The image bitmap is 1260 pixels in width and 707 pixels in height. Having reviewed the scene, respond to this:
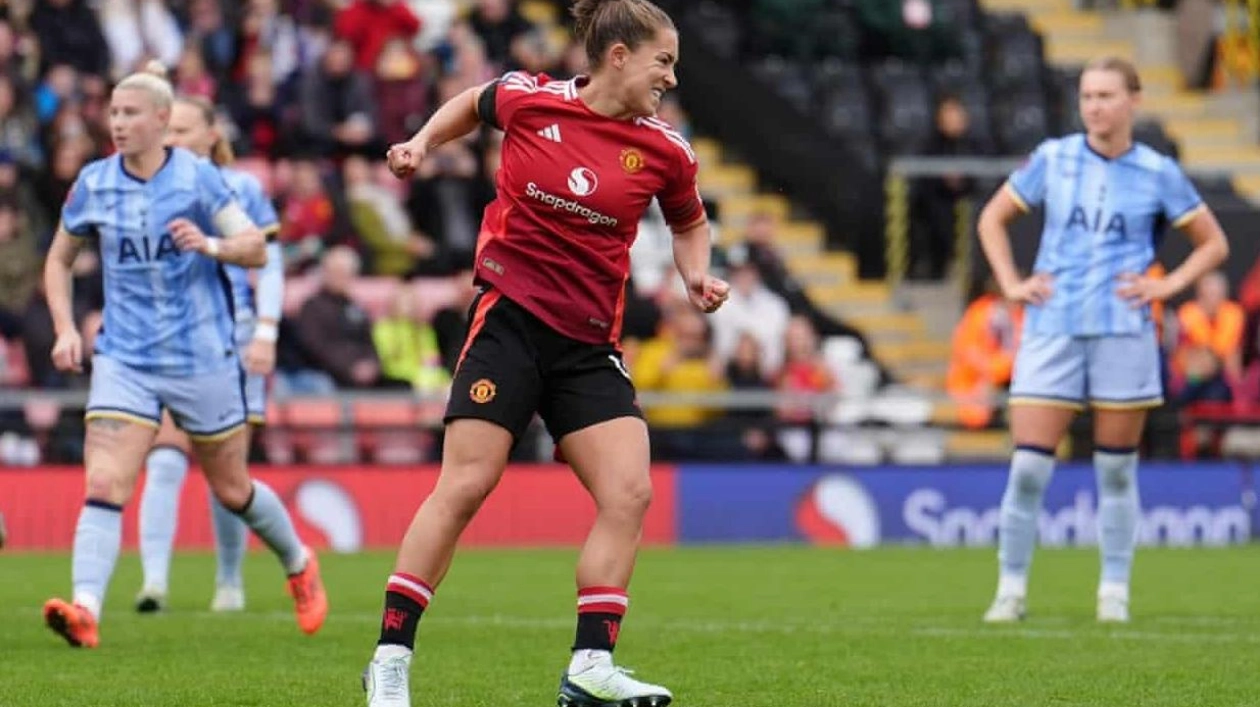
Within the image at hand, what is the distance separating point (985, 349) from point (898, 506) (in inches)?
79.6

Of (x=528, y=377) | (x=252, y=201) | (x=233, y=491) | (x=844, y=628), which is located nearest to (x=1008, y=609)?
(x=844, y=628)

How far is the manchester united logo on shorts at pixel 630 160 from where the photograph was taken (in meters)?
8.01

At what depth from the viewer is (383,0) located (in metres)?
23.0

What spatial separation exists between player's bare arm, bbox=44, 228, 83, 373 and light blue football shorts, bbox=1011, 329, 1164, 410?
4113mm

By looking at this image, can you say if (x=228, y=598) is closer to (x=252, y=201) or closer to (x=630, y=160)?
(x=252, y=201)

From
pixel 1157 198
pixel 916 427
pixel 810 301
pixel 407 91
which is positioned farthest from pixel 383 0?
pixel 1157 198

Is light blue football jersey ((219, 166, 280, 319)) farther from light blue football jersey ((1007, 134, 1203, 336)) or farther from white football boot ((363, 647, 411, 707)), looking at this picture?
white football boot ((363, 647, 411, 707))

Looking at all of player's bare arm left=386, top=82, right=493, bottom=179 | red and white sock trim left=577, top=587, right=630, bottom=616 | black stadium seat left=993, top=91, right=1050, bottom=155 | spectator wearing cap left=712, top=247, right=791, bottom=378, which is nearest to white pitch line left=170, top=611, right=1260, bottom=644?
A: red and white sock trim left=577, top=587, right=630, bottom=616

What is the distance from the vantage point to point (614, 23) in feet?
26.0

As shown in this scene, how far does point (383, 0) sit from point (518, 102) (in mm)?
15239

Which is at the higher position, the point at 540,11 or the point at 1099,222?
the point at 540,11

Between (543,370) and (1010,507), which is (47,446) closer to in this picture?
(1010,507)

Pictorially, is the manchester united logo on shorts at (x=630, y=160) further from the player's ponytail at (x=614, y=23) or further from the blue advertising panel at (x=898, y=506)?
the blue advertising panel at (x=898, y=506)

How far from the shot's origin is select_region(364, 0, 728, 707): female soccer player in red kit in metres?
7.88
